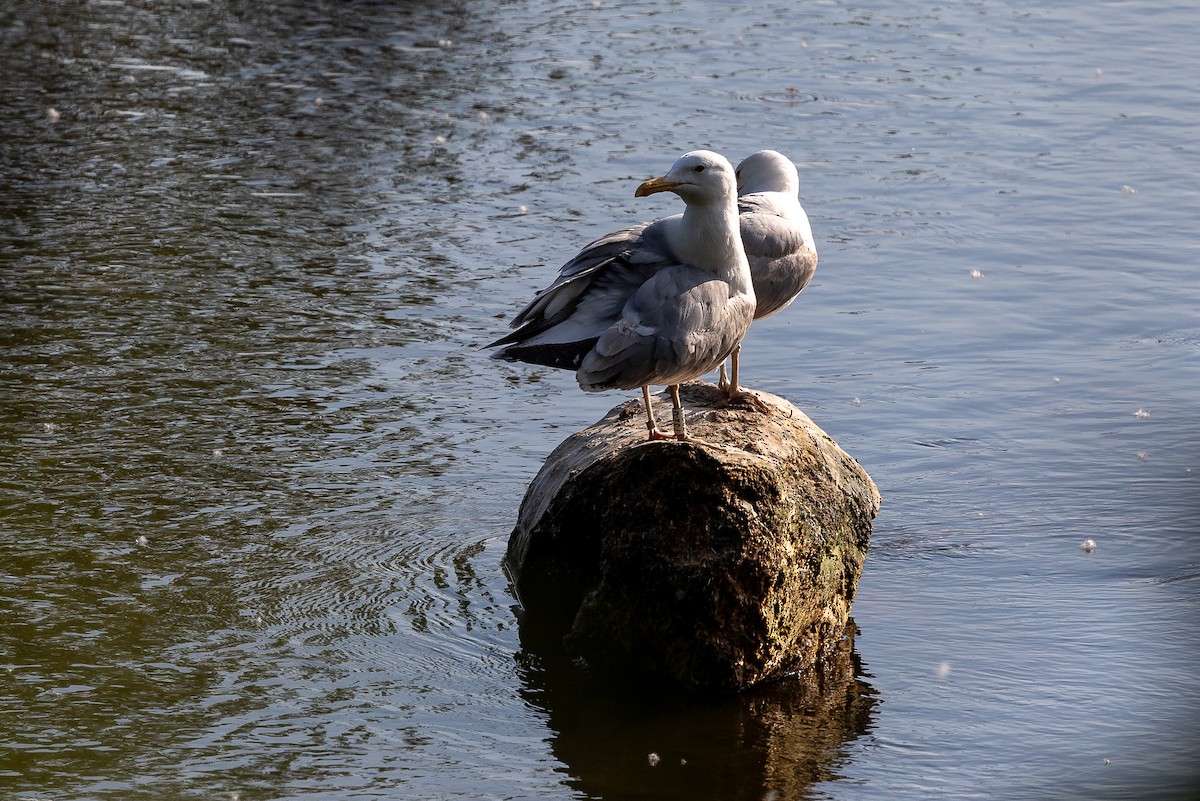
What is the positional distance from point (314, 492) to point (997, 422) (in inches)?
154

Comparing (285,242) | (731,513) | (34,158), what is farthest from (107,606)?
(34,158)

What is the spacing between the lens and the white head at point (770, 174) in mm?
7402

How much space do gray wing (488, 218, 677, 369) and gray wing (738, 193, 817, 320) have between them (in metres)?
0.90

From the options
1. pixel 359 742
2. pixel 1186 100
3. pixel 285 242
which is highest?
pixel 1186 100

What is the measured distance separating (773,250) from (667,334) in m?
1.37

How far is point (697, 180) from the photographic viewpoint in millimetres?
5867

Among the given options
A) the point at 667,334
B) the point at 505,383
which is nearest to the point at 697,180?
the point at 667,334

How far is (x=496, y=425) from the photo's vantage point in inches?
345

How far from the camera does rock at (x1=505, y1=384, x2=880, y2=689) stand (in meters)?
5.98

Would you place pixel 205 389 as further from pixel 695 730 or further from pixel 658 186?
pixel 695 730

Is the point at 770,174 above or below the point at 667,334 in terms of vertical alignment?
above

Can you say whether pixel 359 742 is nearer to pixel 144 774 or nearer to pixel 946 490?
pixel 144 774

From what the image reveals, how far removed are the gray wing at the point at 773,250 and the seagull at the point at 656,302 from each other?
0.78 metres

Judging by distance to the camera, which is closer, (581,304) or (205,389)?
(581,304)
